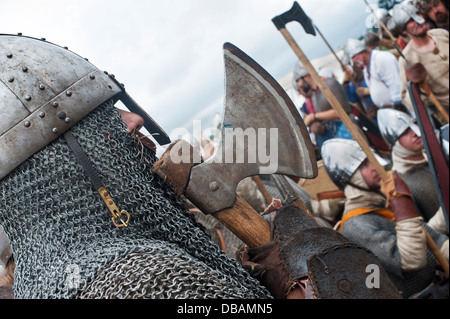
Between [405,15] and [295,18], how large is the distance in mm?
3058

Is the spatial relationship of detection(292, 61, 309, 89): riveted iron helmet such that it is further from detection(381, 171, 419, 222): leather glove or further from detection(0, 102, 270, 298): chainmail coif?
detection(0, 102, 270, 298): chainmail coif

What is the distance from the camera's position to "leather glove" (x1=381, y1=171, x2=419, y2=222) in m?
3.61

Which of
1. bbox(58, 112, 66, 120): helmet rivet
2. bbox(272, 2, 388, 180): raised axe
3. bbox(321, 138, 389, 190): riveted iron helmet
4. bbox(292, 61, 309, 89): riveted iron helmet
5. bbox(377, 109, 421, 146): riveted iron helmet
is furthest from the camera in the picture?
bbox(292, 61, 309, 89): riveted iron helmet

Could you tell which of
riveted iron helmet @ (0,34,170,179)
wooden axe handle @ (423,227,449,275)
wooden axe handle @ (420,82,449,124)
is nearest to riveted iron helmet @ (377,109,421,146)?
wooden axe handle @ (420,82,449,124)

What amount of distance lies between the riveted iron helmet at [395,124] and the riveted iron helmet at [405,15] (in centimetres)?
149

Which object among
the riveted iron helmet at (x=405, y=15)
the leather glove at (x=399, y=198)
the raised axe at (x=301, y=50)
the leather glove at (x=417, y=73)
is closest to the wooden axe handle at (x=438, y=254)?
the leather glove at (x=399, y=198)

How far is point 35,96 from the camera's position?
1.78 metres

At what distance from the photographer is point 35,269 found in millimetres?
1841

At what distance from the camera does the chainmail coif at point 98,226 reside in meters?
1.66

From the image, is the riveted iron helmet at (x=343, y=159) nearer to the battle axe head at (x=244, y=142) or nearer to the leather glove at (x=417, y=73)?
the leather glove at (x=417, y=73)

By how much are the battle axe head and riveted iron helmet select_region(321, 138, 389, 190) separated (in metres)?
2.54

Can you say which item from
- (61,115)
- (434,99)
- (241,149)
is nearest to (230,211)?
(241,149)
